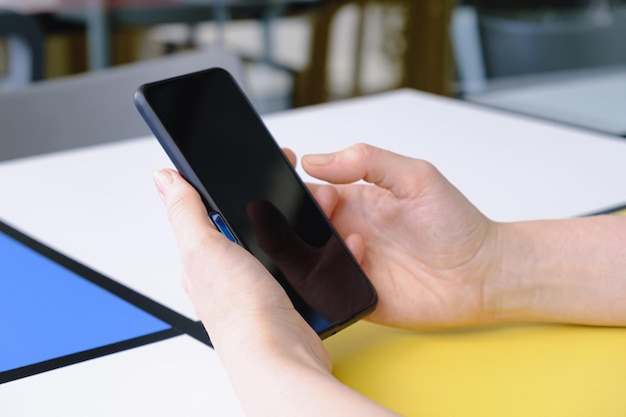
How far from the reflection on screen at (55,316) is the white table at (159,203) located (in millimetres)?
30

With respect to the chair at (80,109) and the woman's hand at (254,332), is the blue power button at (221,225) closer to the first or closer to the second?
the woman's hand at (254,332)

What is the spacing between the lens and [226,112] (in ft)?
2.32

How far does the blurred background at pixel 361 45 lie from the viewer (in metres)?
2.45

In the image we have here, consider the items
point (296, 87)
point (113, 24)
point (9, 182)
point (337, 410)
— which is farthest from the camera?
point (296, 87)

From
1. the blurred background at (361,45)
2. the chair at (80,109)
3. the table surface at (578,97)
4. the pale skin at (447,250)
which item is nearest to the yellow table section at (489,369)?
the pale skin at (447,250)

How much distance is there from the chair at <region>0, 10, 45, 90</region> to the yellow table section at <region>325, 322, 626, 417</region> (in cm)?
204

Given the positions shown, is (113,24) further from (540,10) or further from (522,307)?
(522,307)

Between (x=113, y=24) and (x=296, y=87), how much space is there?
0.69 metres

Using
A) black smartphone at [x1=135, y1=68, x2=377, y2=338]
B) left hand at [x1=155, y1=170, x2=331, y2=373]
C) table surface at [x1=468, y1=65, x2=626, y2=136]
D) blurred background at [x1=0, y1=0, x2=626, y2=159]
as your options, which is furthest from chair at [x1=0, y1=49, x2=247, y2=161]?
table surface at [x1=468, y1=65, x2=626, y2=136]

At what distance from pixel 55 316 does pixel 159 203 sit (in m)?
0.30

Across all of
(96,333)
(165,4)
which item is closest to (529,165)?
(96,333)

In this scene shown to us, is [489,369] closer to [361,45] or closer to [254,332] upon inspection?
[254,332]

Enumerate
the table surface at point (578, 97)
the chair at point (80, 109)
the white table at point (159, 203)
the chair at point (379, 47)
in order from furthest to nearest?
the chair at point (379, 47) < the table surface at point (578, 97) < the chair at point (80, 109) < the white table at point (159, 203)

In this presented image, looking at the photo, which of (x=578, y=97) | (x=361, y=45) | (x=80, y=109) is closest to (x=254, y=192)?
(x=80, y=109)
